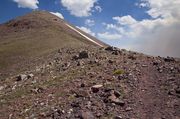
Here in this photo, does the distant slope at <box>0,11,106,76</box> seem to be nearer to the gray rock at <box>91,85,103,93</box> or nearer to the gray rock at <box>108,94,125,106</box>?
the gray rock at <box>91,85,103,93</box>

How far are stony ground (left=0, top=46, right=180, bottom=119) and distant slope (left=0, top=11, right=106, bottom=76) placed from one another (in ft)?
67.6

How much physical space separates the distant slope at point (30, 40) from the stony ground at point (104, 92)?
2059 centimetres

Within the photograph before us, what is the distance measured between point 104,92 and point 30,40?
143 feet

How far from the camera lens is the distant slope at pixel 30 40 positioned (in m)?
49.8

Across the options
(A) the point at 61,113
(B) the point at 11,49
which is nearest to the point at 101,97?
(A) the point at 61,113

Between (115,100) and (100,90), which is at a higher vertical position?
(100,90)

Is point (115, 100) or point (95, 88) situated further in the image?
point (95, 88)

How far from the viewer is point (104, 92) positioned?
20.4 meters

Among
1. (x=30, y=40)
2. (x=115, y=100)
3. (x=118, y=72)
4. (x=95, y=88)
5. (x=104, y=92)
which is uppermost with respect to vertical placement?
(x=30, y=40)

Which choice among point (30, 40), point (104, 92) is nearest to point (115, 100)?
point (104, 92)

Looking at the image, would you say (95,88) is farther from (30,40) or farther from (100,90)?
(30,40)

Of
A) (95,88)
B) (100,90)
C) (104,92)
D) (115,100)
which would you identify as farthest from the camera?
(95,88)

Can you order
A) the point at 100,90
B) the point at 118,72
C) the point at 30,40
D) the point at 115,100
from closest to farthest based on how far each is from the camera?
the point at 115,100 → the point at 100,90 → the point at 118,72 → the point at 30,40

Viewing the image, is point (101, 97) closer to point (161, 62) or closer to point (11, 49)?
point (161, 62)
